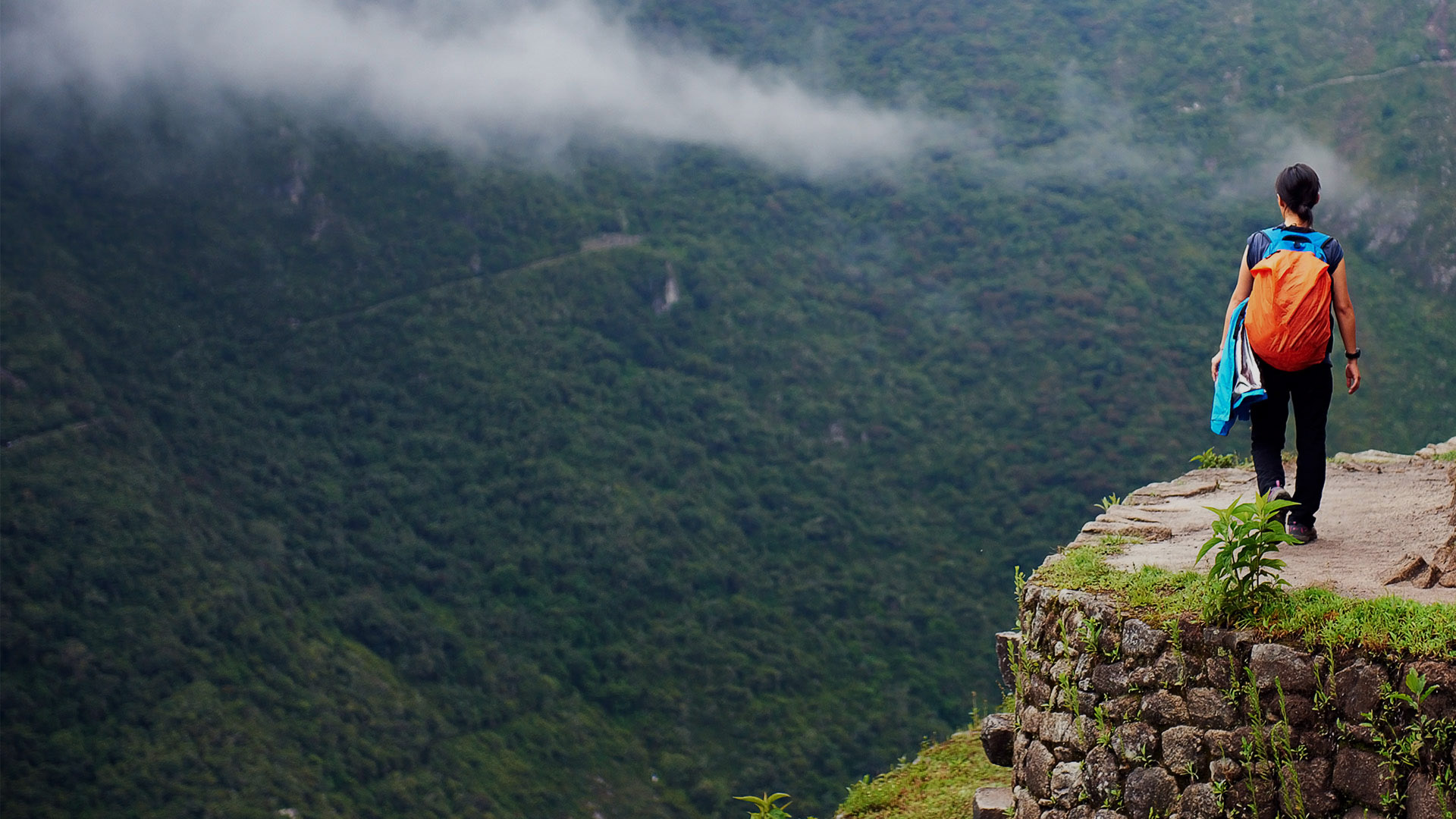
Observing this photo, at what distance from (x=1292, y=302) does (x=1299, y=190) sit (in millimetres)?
538

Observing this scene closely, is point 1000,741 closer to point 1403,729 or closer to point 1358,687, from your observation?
point 1358,687

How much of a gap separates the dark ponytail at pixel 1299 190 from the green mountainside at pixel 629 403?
51392 mm

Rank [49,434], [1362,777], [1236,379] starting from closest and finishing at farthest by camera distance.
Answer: [1362,777], [1236,379], [49,434]

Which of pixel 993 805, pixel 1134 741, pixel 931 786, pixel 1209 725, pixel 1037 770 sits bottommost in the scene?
pixel 931 786

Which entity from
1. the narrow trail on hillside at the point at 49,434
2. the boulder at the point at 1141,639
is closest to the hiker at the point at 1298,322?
the boulder at the point at 1141,639

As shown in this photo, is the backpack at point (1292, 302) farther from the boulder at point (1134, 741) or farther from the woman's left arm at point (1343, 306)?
the boulder at point (1134, 741)

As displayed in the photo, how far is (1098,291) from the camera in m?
78.2

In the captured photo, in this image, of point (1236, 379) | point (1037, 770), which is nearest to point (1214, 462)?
point (1236, 379)

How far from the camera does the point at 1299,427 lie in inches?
243

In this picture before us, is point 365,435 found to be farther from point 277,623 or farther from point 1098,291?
point 1098,291

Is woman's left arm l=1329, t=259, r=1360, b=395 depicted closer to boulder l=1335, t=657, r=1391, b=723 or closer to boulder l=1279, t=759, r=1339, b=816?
boulder l=1335, t=657, r=1391, b=723

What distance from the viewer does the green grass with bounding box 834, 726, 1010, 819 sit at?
308 inches

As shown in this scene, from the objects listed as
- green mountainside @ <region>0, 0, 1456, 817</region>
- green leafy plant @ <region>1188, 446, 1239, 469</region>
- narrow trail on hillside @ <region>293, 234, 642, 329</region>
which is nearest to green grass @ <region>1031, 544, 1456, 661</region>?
green leafy plant @ <region>1188, 446, 1239, 469</region>

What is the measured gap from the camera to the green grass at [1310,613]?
4.71m
